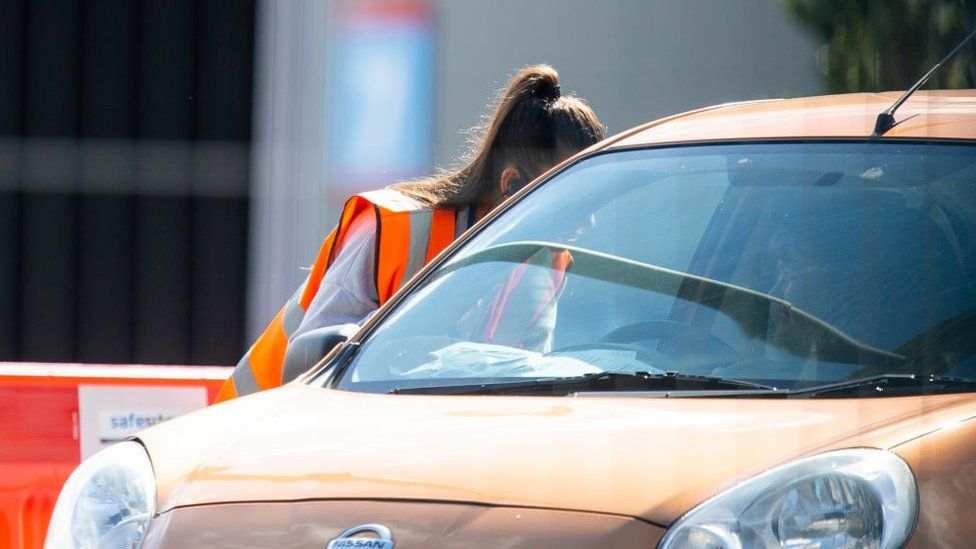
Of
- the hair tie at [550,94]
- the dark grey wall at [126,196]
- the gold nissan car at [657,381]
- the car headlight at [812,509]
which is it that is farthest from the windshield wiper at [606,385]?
the hair tie at [550,94]

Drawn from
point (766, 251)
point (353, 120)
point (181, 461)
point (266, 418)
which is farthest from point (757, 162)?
point (181, 461)

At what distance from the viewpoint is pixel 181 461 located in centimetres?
217

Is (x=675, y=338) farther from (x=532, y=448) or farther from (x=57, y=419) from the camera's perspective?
(x=57, y=419)

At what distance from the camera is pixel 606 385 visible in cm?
219

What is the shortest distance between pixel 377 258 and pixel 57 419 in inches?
45.1

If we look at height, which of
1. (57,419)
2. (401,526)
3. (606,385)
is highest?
(606,385)

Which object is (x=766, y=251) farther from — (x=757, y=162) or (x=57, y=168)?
(x=57, y=168)

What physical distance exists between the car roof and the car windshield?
0.13ft

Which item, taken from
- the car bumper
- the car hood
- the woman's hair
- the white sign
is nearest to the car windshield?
the car hood

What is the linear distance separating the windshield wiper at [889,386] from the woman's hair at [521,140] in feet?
4.91

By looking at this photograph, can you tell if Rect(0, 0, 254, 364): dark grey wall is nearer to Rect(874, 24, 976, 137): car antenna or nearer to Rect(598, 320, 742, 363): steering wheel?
Rect(598, 320, 742, 363): steering wheel

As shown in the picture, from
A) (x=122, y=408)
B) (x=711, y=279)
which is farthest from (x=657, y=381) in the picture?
(x=122, y=408)

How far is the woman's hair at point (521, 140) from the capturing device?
11.2 feet

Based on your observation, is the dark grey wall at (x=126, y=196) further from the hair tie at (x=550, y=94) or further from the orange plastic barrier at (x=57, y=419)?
the hair tie at (x=550, y=94)
